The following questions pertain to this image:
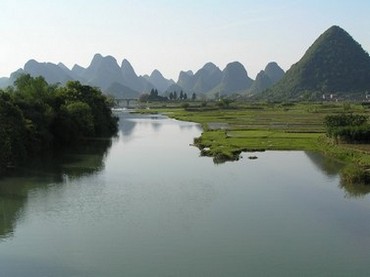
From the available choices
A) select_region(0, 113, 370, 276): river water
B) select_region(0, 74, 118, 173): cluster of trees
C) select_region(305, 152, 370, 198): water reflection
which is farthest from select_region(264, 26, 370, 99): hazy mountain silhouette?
select_region(0, 113, 370, 276): river water

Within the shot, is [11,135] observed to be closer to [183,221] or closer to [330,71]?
[183,221]

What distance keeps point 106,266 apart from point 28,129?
21906mm

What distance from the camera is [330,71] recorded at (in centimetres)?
16562

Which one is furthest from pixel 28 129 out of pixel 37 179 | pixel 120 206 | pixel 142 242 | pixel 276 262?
pixel 276 262

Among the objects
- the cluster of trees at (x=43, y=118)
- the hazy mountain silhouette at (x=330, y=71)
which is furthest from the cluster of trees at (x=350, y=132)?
the hazy mountain silhouette at (x=330, y=71)

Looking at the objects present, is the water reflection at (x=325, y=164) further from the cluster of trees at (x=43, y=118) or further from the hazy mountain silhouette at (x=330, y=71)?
the hazy mountain silhouette at (x=330, y=71)

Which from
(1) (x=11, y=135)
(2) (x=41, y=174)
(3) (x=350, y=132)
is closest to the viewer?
(2) (x=41, y=174)

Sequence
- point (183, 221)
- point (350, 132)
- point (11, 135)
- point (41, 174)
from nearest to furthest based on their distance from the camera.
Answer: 1. point (183, 221)
2. point (41, 174)
3. point (11, 135)
4. point (350, 132)

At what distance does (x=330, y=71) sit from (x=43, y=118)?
141 m


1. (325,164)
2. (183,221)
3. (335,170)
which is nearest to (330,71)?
(325,164)

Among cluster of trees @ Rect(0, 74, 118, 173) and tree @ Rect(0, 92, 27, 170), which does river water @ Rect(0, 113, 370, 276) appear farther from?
cluster of trees @ Rect(0, 74, 118, 173)

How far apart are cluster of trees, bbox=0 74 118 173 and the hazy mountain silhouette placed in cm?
10627

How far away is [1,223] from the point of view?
19344mm

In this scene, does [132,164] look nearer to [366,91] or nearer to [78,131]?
[78,131]
